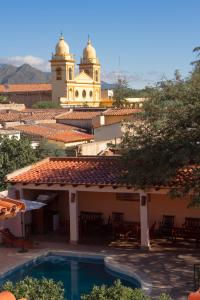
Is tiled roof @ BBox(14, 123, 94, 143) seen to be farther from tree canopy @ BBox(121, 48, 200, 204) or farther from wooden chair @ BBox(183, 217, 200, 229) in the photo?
tree canopy @ BBox(121, 48, 200, 204)

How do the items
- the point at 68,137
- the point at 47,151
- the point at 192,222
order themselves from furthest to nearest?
the point at 68,137 → the point at 47,151 → the point at 192,222

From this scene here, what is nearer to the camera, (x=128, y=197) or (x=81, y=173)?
(x=81, y=173)

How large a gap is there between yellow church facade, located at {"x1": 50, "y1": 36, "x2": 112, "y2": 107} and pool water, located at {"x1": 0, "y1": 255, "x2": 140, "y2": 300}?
78751 millimetres

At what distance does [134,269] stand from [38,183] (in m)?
5.37

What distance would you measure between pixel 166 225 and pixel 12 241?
6136 millimetres

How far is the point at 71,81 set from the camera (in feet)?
328

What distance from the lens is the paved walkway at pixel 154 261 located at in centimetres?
1395

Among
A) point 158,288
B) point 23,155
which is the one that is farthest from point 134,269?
point 23,155

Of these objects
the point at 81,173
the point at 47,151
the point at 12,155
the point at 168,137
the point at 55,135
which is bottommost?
the point at 81,173

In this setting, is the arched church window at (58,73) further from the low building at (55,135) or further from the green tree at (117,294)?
the green tree at (117,294)

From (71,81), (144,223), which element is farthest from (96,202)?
(71,81)

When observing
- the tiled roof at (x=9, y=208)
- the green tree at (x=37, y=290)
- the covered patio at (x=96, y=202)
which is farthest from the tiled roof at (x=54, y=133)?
the green tree at (x=37, y=290)

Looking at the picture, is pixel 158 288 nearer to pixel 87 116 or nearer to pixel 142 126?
pixel 142 126

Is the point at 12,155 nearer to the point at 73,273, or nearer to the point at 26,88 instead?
the point at 73,273
